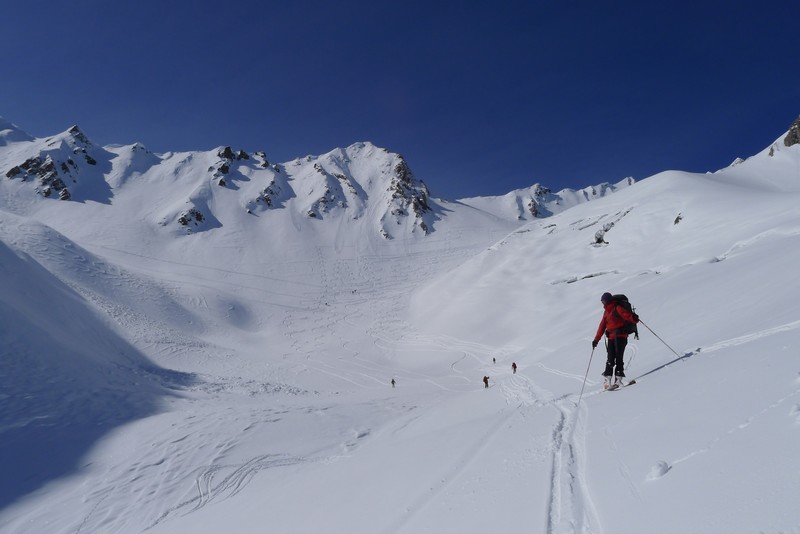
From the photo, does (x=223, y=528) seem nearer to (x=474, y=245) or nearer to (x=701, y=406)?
(x=701, y=406)

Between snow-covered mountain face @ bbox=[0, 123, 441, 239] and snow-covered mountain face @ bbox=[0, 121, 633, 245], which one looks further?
snow-covered mountain face @ bbox=[0, 123, 441, 239]

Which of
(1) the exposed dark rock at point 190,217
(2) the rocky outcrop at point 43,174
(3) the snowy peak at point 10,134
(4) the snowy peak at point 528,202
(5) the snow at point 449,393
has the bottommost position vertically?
(5) the snow at point 449,393

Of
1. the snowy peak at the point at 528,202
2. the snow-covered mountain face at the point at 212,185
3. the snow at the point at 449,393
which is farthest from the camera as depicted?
the snowy peak at the point at 528,202

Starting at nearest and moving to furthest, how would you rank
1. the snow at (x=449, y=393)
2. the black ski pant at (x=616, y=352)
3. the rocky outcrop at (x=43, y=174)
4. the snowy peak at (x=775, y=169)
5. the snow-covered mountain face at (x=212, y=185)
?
the snow at (x=449, y=393) → the black ski pant at (x=616, y=352) → the snowy peak at (x=775, y=169) → the rocky outcrop at (x=43, y=174) → the snow-covered mountain face at (x=212, y=185)

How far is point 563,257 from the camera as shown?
134 feet

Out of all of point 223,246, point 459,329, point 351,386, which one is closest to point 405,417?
point 351,386

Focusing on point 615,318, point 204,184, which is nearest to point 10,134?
point 204,184

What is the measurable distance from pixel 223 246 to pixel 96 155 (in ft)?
176

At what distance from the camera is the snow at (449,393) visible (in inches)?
146

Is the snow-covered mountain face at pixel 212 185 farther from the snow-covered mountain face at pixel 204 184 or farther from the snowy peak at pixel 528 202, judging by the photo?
the snowy peak at pixel 528 202

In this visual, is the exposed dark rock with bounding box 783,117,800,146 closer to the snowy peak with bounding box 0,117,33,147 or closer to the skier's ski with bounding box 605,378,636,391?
the skier's ski with bounding box 605,378,636,391

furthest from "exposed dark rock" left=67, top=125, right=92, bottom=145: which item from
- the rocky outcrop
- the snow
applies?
the snow

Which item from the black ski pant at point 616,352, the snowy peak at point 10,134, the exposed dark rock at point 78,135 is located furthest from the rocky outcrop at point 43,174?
the black ski pant at point 616,352

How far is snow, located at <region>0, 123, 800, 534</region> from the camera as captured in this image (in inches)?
146
